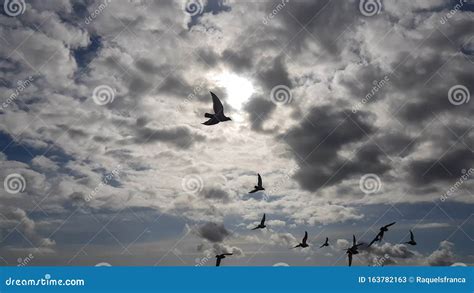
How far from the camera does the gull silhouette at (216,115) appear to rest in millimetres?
39047

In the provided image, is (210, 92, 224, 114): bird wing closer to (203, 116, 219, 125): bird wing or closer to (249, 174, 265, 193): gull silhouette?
(203, 116, 219, 125): bird wing

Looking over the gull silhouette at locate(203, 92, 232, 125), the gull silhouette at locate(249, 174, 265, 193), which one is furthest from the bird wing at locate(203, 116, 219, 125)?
the gull silhouette at locate(249, 174, 265, 193)

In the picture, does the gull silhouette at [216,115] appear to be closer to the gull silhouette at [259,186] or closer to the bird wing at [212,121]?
the bird wing at [212,121]

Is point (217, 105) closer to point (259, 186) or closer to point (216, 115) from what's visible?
point (216, 115)

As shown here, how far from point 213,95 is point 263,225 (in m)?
26.1

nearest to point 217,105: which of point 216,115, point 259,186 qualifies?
point 216,115

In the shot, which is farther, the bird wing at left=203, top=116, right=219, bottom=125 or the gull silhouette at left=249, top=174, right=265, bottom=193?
the gull silhouette at left=249, top=174, right=265, bottom=193

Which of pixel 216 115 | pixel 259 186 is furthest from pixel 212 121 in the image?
pixel 259 186

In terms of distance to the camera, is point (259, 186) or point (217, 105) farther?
point (259, 186)

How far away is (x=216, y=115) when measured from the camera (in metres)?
40.6

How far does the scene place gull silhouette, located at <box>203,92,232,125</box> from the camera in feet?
128

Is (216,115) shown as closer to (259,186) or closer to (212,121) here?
(212,121)

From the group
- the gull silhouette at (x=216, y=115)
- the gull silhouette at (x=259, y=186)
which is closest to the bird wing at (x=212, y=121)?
the gull silhouette at (x=216, y=115)

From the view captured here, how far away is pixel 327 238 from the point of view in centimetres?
6328
